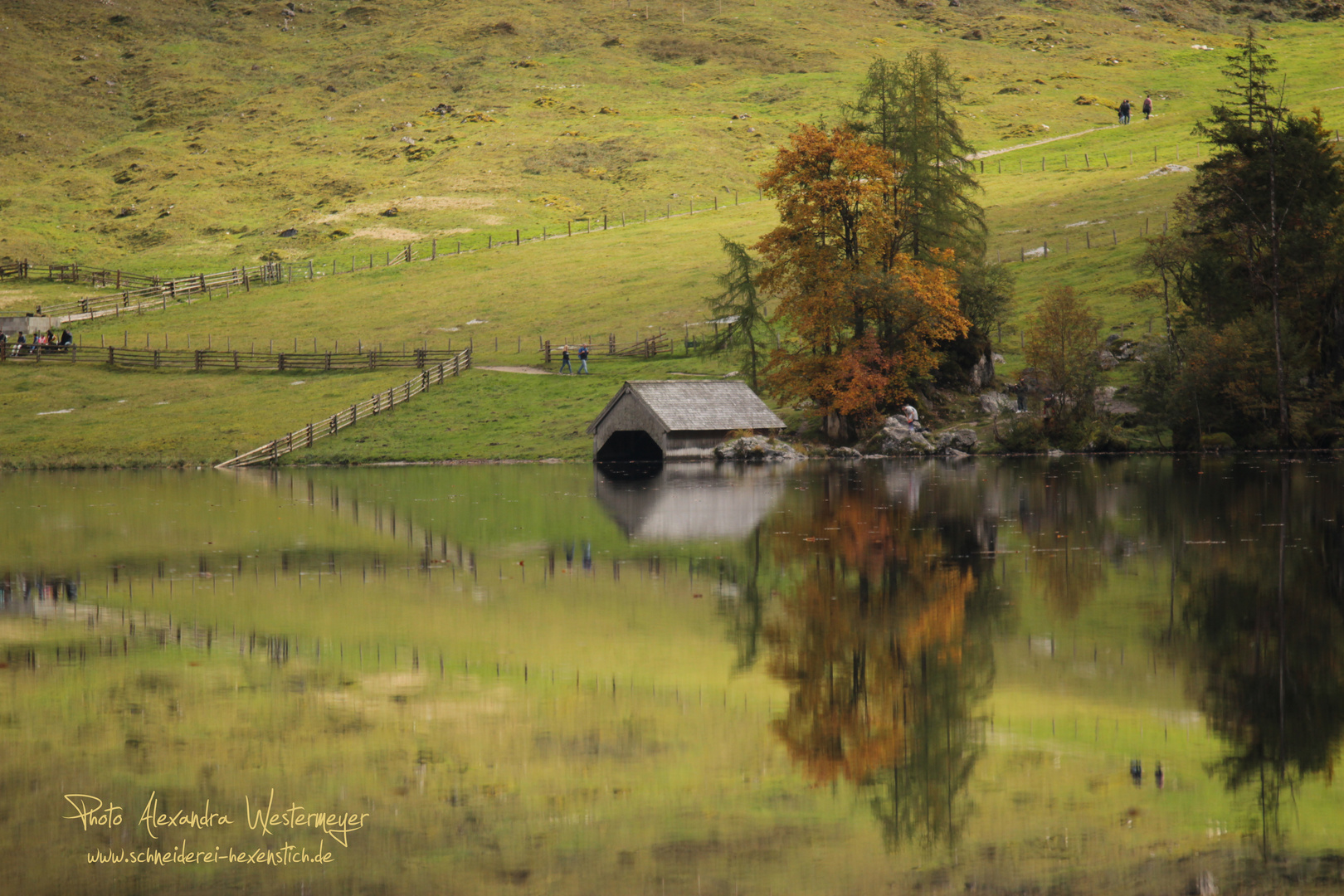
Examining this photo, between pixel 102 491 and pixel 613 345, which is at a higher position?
pixel 613 345

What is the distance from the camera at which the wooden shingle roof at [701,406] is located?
54531 millimetres

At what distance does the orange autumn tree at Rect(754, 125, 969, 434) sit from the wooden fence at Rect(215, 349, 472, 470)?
67.5 ft

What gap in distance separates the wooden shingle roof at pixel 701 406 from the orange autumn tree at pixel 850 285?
5.99 feet

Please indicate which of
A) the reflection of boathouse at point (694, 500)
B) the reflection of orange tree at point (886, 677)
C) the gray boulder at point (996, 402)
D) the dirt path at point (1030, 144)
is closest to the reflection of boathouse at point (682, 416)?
the reflection of boathouse at point (694, 500)

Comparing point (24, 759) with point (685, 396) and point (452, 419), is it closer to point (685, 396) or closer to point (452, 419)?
point (685, 396)

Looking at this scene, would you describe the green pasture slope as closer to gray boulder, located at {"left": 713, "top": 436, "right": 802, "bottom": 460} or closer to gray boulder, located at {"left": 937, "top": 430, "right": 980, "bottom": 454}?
gray boulder, located at {"left": 713, "top": 436, "right": 802, "bottom": 460}

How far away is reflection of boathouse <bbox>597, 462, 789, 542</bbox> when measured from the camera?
28844 mm

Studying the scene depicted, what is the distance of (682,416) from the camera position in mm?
54844

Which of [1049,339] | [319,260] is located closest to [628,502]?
[1049,339]

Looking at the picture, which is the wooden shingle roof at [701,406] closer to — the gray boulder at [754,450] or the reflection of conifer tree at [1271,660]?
the gray boulder at [754,450]

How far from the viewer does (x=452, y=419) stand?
63.6m

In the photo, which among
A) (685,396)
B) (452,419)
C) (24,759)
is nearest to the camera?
(24,759)

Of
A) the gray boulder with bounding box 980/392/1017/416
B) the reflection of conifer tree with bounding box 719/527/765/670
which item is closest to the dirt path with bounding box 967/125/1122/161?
the gray boulder with bounding box 980/392/1017/416

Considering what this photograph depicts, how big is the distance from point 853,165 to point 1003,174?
212 feet
